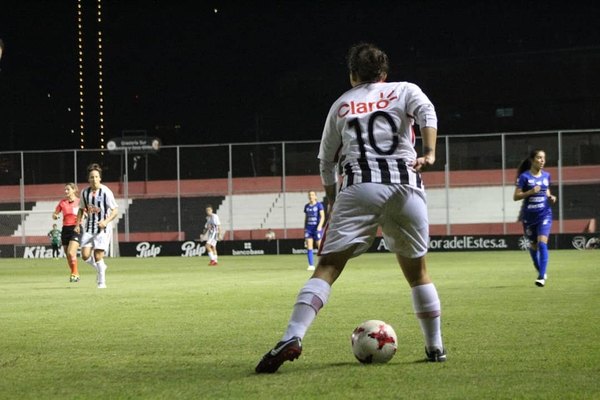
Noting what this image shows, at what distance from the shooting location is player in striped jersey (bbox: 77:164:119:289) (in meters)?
17.2

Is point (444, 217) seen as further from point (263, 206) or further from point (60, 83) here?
point (60, 83)

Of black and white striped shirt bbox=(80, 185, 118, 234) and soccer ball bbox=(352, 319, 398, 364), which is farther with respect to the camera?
black and white striped shirt bbox=(80, 185, 118, 234)

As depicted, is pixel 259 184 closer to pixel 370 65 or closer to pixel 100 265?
→ pixel 100 265

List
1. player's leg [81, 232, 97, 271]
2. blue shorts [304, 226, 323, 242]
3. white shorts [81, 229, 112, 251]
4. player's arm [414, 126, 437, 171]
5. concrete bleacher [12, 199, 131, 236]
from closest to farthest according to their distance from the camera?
player's arm [414, 126, 437, 171]
white shorts [81, 229, 112, 251]
player's leg [81, 232, 97, 271]
blue shorts [304, 226, 323, 242]
concrete bleacher [12, 199, 131, 236]

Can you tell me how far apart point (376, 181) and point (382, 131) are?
33 centimetres

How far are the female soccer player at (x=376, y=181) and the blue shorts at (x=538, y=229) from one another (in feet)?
30.5

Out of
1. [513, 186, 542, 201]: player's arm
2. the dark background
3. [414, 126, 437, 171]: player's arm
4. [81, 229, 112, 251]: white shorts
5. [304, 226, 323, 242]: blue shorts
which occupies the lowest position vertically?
[304, 226, 323, 242]: blue shorts

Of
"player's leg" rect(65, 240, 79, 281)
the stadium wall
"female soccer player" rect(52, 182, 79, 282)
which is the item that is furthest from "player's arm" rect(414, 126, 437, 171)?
the stadium wall

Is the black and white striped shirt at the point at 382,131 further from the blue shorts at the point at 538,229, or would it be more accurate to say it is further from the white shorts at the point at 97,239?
the white shorts at the point at 97,239

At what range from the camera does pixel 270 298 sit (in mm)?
13609

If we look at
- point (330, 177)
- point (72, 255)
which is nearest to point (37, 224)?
point (72, 255)

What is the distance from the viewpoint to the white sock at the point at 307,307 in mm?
6145

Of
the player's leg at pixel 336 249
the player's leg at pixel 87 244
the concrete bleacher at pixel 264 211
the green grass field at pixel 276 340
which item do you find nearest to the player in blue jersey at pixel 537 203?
the green grass field at pixel 276 340

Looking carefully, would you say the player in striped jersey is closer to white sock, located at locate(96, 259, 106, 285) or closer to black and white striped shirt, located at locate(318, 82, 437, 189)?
white sock, located at locate(96, 259, 106, 285)
